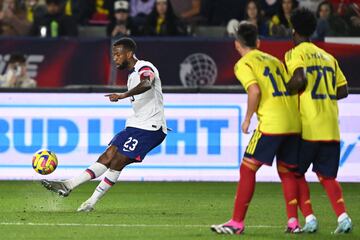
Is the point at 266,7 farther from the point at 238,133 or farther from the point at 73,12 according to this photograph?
the point at 238,133

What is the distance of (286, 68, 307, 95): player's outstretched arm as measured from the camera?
1000 cm

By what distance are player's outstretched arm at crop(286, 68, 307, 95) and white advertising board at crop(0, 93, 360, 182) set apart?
603 cm

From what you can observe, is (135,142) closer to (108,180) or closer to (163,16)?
(108,180)

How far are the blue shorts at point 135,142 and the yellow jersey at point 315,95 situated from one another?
2.51 meters

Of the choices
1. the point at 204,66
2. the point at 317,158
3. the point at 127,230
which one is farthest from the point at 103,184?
the point at 204,66

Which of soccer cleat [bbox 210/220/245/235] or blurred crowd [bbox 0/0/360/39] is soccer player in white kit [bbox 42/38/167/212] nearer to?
soccer cleat [bbox 210/220/245/235]

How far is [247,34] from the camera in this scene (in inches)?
397

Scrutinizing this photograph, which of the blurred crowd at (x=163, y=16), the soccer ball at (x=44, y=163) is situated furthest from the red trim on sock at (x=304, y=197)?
the blurred crowd at (x=163, y=16)

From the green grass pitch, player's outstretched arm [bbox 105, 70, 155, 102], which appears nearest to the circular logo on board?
the green grass pitch

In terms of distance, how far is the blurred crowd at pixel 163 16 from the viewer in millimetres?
19297

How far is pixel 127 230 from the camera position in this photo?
10578mm

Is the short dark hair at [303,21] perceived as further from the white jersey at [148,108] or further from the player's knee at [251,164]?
the white jersey at [148,108]

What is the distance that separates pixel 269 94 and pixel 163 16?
9885 millimetres

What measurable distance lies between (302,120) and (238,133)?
5931 mm
